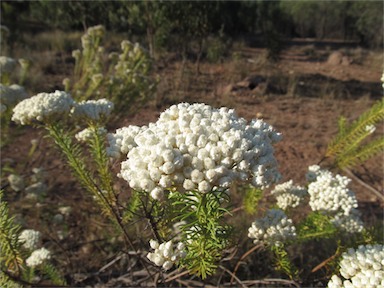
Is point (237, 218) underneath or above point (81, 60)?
underneath

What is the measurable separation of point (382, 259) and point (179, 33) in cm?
1287

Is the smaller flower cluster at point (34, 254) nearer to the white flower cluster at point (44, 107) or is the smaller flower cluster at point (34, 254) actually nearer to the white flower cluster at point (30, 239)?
the white flower cluster at point (30, 239)

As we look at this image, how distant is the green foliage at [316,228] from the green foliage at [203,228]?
1000mm

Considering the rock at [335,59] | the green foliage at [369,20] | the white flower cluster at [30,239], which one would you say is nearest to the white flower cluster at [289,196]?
the white flower cluster at [30,239]

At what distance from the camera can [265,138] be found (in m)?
1.48

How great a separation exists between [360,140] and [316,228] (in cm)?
94

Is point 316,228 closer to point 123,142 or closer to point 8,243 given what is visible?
point 123,142

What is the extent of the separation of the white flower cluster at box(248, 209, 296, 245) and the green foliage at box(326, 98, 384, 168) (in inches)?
42.2

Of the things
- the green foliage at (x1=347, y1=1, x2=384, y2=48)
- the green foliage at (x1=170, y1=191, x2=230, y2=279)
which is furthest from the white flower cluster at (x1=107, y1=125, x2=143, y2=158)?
the green foliage at (x1=347, y1=1, x2=384, y2=48)

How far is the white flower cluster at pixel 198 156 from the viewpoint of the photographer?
1.25m

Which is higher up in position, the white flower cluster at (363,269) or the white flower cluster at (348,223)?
the white flower cluster at (363,269)

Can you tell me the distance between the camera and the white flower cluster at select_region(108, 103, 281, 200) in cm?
125

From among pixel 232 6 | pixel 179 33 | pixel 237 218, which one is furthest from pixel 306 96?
pixel 232 6

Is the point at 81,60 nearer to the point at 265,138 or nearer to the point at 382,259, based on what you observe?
the point at 265,138
